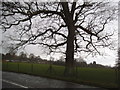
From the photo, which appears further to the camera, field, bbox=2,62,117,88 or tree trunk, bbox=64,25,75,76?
tree trunk, bbox=64,25,75,76

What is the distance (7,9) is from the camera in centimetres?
2072

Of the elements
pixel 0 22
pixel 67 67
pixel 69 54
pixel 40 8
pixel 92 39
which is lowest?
pixel 67 67

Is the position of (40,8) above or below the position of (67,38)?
above

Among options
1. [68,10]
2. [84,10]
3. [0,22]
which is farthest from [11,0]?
[84,10]

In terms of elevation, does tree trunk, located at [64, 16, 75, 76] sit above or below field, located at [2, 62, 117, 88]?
above

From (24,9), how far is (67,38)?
5.16 metres

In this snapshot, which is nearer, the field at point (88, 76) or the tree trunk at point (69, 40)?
the field at point (88, 76)

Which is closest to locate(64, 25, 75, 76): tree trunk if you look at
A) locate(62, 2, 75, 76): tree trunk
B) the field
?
locate(62, 2, 75, 76): tree trunk

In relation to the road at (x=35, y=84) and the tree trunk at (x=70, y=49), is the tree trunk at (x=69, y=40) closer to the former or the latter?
the tree trunk at (x=70, y=49)

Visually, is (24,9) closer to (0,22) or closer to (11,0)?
(11,0)

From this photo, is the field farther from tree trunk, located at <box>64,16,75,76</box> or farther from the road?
the road

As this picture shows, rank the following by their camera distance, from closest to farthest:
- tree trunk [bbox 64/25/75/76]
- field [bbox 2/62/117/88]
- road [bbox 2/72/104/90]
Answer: road [bbox 2/72/104/90] → field [bbox 2/62/117/88] → tree trunk [bbox 64/25/75/76]

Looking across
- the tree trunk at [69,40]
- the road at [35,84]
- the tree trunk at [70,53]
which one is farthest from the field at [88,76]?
the road at [35,84]

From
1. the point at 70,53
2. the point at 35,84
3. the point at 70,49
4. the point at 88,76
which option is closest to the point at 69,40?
the point at 70,49
